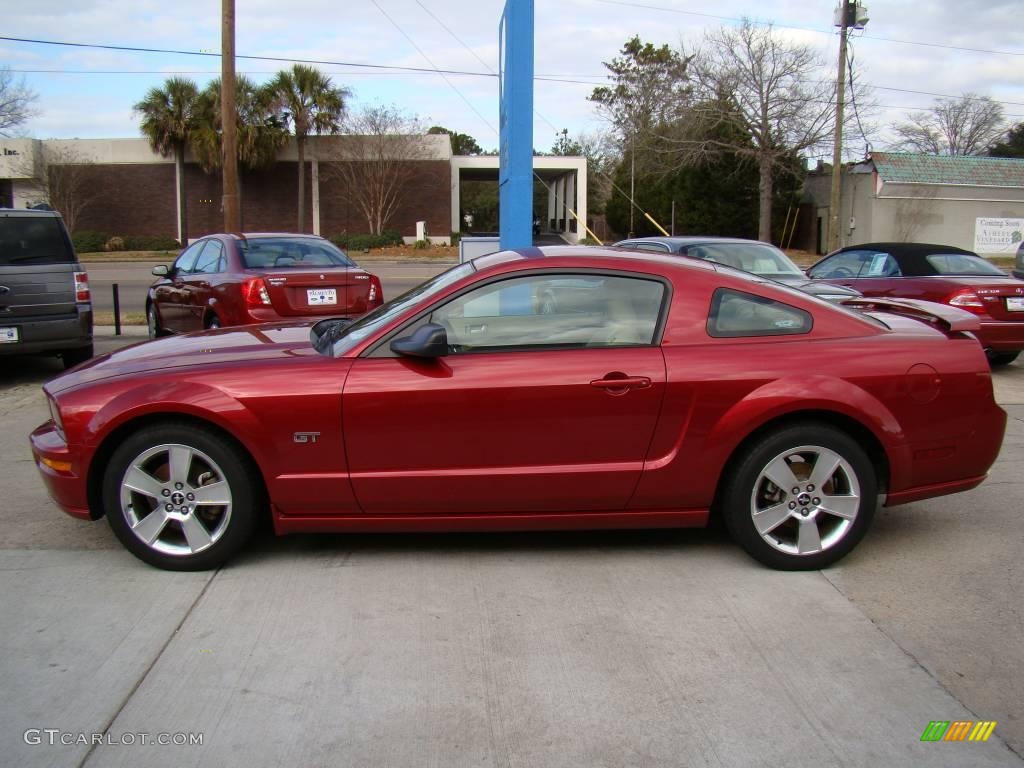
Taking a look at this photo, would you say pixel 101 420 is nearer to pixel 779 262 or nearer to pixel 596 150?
pixel 779 262

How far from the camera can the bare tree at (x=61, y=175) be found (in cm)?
4059

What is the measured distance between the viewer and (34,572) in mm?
4426

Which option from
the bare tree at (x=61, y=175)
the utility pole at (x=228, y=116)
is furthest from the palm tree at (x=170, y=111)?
the utility pole at (x=228, y=116)

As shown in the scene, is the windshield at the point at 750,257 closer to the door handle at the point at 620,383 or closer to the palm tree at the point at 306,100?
the door handle at the point at 620,383

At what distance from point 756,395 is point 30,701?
10.8ft

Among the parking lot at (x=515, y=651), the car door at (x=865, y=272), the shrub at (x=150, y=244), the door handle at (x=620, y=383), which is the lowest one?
the parking lot at (x=515, y=651)

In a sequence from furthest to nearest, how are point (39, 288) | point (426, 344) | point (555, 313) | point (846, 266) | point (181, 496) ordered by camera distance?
point (846, 266)
point (39, 288)
point (555, 313)
point (181, 496)
point (426, 344)

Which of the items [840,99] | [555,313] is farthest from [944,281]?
[840,99]

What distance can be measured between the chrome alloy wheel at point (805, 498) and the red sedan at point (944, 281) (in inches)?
213

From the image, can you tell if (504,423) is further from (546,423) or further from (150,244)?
(150,244)

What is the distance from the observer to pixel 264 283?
359 inches

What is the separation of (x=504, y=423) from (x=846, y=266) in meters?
8.29

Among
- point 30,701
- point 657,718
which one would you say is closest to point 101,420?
point 30,701

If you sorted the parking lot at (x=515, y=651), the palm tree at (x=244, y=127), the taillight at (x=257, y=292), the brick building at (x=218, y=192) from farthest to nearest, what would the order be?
the brick building at (x=218, y=192), the palm tree at (x=244, y=127), the taillight at (x=257, y=292), the parking lot at (x=515, y=651)
